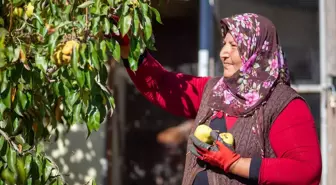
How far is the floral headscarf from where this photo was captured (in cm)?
318

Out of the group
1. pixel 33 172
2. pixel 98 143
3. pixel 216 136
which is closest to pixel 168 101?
pixel 216 136

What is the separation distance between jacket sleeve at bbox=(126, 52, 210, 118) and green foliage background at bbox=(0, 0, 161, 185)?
381 mm

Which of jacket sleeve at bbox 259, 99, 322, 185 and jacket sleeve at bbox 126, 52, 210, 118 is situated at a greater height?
jacket sleeve at bbox 126, 52, 210, 118

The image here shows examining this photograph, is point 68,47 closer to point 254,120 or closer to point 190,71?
point 254,120

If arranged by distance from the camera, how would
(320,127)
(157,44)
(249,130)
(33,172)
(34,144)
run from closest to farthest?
(33,172), (249,130), (34,144), (320,127), (157,44)

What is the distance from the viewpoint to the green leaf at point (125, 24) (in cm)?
280

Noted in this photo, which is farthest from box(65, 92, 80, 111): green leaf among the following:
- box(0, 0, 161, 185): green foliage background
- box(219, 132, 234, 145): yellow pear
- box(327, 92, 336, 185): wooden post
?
box(327, 92, 336, 185): wooden post

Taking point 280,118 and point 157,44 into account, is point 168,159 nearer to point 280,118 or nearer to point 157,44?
point 157,44

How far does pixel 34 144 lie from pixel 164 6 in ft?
6.23

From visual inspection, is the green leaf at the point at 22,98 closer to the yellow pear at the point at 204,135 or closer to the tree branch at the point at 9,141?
the tree branch at the point at 9,141

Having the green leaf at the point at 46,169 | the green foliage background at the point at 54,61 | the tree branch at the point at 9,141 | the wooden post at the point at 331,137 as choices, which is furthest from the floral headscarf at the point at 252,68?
the wooden post at the point at 331,137

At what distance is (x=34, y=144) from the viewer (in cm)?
332

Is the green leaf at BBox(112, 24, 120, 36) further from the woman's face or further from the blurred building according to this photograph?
the blurred building

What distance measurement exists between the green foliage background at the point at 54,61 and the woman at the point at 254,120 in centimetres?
34
